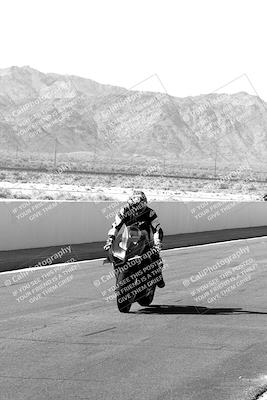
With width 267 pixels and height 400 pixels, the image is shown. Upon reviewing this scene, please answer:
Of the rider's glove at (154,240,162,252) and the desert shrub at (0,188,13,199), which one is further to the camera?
the desert shrub at (0,188,13,199)

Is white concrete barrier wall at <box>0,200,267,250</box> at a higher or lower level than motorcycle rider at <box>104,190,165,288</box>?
lower

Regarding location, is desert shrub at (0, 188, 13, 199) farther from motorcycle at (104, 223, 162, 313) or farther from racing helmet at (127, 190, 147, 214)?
racing helmet at (127, 190, 147, 214)

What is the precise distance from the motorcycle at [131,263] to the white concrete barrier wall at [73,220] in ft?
29.4

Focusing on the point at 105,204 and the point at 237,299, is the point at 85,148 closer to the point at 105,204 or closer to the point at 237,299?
the point at 105,204

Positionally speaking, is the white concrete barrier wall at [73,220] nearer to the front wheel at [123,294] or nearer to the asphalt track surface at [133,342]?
the asphalt track surface at [133,342]

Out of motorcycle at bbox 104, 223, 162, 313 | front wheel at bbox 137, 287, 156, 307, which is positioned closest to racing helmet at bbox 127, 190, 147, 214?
motorcycle at bbox 104, 223, 162, 313

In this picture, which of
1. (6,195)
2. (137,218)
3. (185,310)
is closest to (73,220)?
(185,310)

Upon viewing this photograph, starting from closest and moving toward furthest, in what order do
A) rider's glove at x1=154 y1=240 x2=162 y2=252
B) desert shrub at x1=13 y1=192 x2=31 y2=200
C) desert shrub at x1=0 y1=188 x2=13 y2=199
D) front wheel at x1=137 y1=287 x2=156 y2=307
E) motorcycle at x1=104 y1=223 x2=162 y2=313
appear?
motorcycle at x1=104 y1=223 x2=162 y2=313
rider's glove at x1=154 y1=240 x2=162 y2=252
front wheel at x1=137 y1=287 x2=156 y2=307
desert shrub at x1=0 y1=188 x2=13 y2=199
desert shrub at x1=13 y1=192 x2=31 y2=200

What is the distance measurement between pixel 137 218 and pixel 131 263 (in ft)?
2.17

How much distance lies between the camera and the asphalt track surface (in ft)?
24.5

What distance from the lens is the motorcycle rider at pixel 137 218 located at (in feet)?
39.9

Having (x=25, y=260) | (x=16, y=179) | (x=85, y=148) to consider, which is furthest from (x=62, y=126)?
(x=25, y=260)

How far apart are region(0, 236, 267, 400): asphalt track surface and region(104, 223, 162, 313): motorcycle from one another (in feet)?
0.91

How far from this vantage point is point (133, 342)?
9742 mm
